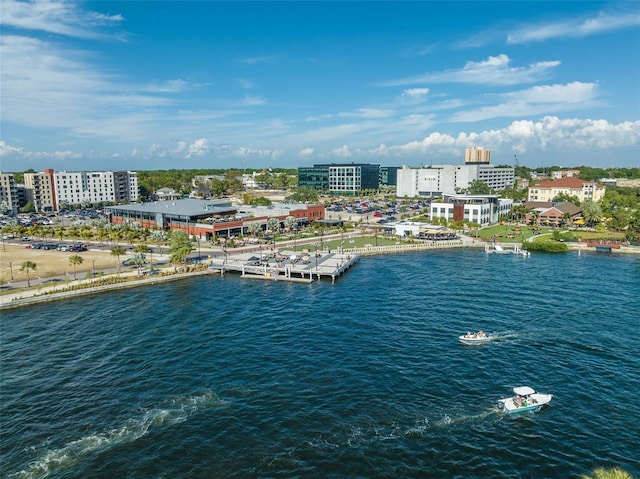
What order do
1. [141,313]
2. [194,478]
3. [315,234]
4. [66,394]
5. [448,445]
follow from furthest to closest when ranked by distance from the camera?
[315,234] < [141,313] < [66,394] < [448,445] < [194,478]

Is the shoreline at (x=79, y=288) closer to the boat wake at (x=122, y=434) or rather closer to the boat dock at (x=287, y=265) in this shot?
the boat dock at (x=287, y=265)

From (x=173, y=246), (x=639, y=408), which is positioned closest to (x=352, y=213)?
(x=173, y=246)

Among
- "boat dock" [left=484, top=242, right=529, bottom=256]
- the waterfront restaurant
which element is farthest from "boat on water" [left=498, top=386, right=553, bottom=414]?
the waterfront restaurant

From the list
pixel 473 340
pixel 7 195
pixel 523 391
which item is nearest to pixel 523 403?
pixel 523 391

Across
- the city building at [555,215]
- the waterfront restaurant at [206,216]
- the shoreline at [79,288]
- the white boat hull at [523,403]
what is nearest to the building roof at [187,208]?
the waterfront restaurant at [206,216]

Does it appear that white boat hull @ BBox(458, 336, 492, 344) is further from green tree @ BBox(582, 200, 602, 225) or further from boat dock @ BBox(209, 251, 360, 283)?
green tree @ BBox(582, 200, 602, 225)

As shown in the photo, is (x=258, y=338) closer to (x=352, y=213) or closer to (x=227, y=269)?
(x=227, y=269)
